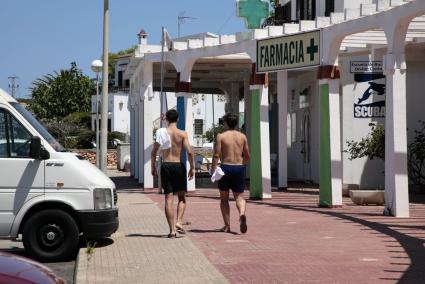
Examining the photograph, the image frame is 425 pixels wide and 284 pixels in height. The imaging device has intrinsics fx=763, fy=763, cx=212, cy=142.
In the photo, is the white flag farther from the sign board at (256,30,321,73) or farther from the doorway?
the doorway

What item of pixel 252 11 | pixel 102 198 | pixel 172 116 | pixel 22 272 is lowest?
pixel 22 272

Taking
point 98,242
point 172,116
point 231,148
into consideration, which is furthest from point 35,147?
point 231,148

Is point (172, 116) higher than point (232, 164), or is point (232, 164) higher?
point (172, 116)

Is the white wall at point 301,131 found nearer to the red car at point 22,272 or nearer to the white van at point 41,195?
the white van at point 41,195

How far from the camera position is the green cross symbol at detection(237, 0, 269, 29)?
64.2 feet

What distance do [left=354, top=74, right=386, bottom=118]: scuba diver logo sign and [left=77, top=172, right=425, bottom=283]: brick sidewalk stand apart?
5469 millimetres

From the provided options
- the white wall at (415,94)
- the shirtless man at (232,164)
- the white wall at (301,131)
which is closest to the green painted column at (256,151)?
the white wall at (415,94)

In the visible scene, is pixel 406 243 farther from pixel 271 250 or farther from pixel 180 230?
pixel 180 230

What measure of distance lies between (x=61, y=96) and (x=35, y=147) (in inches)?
2457

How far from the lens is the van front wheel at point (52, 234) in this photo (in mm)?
9922

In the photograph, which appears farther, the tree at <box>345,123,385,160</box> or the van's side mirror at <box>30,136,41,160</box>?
the tree at <box>345,123,385,160</box>

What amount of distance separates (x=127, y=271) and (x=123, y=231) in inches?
151

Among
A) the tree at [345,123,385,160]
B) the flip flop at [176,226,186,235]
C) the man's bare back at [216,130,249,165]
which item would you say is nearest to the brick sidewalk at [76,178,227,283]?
the flip flop at [176,226,186,235]

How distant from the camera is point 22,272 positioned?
491 cm
